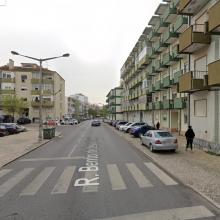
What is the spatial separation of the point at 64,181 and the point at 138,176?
2847mm

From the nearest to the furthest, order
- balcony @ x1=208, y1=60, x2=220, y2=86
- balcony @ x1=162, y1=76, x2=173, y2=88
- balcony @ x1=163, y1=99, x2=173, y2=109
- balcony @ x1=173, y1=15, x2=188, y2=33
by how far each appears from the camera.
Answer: balcony @ x1=208, y1=60, x2=220, y2=86 < balcony @ x1=173, y1=15, x2=188, y2=33 < balcony @ x1=162, y1=76, x2=173, y2=88 < balcony @ x1=163, y1=99, x2=173, y2=109

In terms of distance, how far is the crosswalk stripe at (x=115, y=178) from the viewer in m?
10.1

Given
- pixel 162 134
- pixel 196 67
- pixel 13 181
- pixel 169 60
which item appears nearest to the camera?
pixel 13 181

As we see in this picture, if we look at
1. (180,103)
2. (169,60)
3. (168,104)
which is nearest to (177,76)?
(180,103)

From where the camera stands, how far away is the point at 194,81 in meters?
21.1

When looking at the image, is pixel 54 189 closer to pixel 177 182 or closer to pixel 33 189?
pixel 33 189

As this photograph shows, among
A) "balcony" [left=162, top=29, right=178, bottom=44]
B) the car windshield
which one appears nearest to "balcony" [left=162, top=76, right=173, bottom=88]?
"balcony" [left=162, top=29, right=178, bottom=44]

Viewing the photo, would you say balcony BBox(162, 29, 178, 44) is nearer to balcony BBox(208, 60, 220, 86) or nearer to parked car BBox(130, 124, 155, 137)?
parked car BBox(130, 124, 155, 137)

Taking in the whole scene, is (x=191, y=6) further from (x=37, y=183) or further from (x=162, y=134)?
(x=37, y=183)

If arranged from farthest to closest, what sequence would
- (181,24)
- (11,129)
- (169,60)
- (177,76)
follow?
(11,129), (169,60), (177,76), (181,24)

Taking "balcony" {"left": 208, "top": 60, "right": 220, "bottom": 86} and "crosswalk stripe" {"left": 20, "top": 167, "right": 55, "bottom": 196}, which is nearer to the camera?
"crosswalk stripe" {"left": 20, "top": 167, "right": 55, "bottom": 196}

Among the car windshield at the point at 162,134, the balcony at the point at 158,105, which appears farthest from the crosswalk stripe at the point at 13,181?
the balcony at the point at 158,105

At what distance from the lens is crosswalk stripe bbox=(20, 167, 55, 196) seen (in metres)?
9.52

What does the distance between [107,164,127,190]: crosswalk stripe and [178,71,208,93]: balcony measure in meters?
9.28
